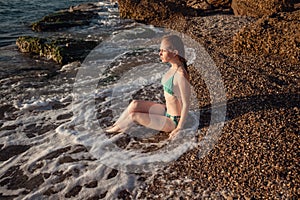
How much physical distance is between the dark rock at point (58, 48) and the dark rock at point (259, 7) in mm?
6057

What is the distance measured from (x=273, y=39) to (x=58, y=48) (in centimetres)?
651

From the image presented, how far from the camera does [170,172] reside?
4762 millimetres

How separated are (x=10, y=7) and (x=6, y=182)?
51.9 feet

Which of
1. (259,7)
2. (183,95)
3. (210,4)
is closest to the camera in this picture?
(183,95)

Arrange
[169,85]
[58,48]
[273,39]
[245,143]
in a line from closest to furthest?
[245,143], [169,85], [273,39], [58,48]

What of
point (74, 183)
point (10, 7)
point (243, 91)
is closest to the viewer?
point (74, 183)

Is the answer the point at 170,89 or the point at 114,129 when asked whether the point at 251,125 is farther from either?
the point at 114,129

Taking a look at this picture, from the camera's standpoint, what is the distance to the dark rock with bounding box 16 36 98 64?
32.7 ft

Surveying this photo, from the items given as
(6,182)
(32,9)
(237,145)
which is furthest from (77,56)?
(32,9)

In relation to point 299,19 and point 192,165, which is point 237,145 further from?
point 299,19

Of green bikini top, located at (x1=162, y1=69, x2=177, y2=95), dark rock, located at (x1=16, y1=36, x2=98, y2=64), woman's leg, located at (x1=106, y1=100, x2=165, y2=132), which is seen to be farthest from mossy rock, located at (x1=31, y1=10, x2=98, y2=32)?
green bikini top, located at (x1=162, y1=69, x2=177, y2=95)

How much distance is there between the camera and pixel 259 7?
12344 mm

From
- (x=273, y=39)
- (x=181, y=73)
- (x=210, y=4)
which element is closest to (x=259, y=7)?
(x=210, y=4)

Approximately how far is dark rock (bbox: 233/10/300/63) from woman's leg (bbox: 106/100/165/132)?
13.7 feet
